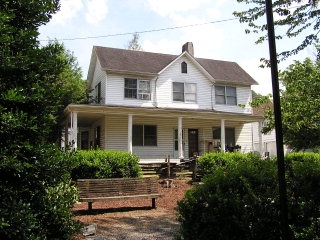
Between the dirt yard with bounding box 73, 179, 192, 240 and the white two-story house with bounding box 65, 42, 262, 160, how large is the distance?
35.8 feet

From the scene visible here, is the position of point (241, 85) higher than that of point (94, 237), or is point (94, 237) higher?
point (241, 85)

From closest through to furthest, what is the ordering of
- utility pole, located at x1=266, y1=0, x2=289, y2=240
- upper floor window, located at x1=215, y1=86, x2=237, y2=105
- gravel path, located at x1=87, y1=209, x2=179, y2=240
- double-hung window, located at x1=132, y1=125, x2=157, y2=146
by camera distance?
1. utility pole, located at x1=266, y1=0, x2=289, y2=240
2. gravel path, located at x1=87, y1=209, x2=179, y2=240
3. double-hung window, located at x1=132, y1=125, x2=157, y2=146
4. upper floor window, located at x1=215, y1=86, x2=237, y2=105

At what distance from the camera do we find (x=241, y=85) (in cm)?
2862

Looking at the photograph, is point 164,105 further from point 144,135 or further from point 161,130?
point 144,135

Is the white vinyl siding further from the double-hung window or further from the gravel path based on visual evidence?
the gravel path

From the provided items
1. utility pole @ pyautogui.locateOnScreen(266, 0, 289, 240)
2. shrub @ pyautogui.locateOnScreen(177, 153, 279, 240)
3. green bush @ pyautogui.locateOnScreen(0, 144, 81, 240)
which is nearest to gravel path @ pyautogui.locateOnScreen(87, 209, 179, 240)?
green bush @ pyautogui.locateOnScreen(0, 144, 81, 240)

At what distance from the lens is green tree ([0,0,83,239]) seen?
14.2ft

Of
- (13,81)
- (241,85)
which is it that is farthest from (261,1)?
(241,85)

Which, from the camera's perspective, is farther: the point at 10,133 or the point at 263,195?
the point at 263,195

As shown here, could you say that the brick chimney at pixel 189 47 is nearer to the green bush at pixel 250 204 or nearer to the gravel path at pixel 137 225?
the gravel path at pixel 137 225

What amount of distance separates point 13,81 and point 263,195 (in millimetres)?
3572

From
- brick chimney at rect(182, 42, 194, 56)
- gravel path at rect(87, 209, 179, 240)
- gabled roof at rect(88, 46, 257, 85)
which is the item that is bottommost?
gravel path at rect(87, 209, 179, 240)

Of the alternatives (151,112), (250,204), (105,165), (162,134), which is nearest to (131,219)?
(250,204)

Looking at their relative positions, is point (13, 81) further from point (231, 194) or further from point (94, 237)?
point (94, 237)
